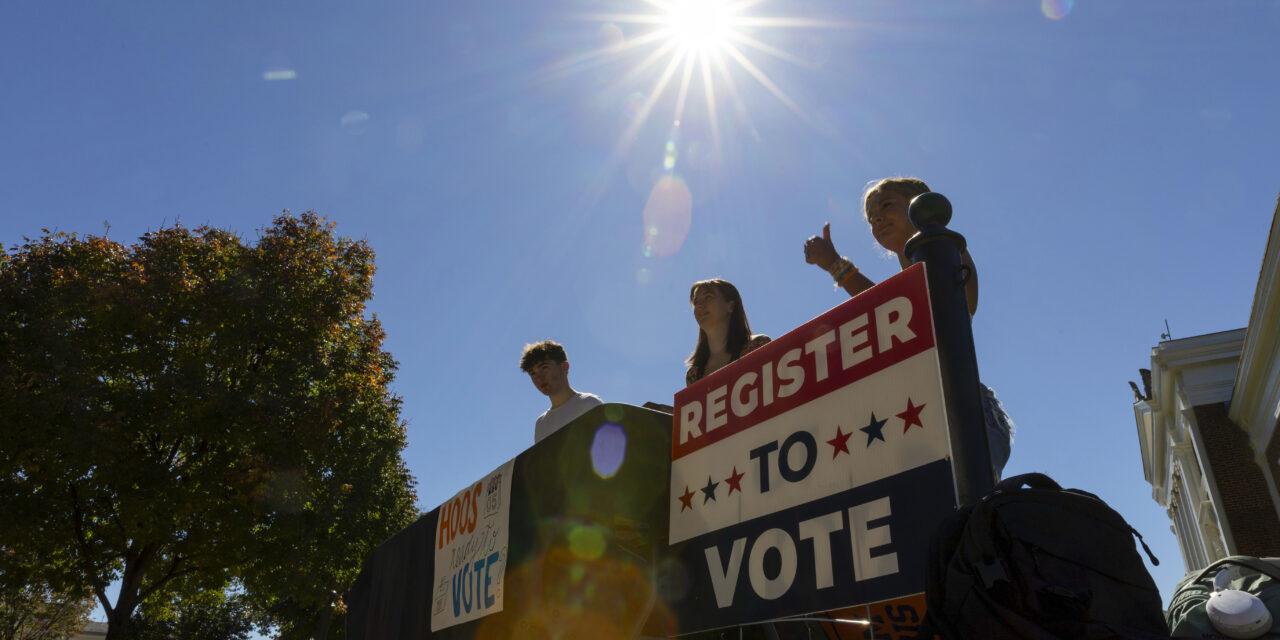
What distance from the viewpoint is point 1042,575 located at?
121 centimetres

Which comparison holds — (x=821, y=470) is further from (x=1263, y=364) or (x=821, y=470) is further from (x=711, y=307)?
(x=1263, y=364)

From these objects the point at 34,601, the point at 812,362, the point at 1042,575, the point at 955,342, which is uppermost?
the point at 34,601

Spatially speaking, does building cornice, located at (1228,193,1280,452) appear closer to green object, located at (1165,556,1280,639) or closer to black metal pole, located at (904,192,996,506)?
black metal pole, located at (904,192,996,506)

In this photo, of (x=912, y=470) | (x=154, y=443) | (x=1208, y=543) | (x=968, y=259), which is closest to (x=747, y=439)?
(x=912, y=470)

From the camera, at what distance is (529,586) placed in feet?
9.26

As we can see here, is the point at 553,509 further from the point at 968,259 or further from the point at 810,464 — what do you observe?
the point at 968,259

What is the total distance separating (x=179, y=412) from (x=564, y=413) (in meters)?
10.6

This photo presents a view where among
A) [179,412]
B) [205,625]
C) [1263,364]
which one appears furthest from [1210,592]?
[205,625]

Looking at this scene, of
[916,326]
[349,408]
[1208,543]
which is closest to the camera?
[916,326]

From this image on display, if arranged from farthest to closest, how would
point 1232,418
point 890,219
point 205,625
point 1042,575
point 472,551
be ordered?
point 205,625 → point 1232,418 → point 472,551 → point 890,219 → point 1042,575

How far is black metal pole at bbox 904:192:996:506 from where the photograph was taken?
1.63 meters

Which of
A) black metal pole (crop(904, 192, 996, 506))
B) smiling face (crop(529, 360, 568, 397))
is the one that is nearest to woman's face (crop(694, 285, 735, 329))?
smiling face (crop(529, 360, 568, 397))

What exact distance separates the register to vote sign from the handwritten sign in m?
0.99

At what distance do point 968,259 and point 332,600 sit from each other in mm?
17112
